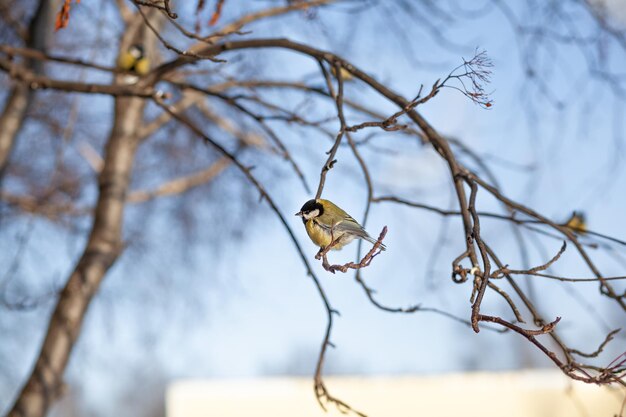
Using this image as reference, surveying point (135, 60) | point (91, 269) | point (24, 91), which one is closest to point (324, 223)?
point (91, 269)

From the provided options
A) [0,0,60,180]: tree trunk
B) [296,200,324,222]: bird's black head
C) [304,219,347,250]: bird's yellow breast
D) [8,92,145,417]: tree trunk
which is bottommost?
[304,219,347,250]: bird's yellow breast

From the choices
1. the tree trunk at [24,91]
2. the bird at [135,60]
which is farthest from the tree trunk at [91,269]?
the tree trunk at [24,91]

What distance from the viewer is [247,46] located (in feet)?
6.82

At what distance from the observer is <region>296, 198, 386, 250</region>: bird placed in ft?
3.96

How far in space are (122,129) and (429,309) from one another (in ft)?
7.96

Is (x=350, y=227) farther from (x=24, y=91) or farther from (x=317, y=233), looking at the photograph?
(x=24, y=91)

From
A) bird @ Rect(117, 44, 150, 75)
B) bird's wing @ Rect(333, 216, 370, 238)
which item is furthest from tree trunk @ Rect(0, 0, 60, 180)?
bird's wing @ Rect(333, 216, 370, 238)

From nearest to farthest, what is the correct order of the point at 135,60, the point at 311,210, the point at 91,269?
the point at 311,210
the point at 91,269
the point at 135,60

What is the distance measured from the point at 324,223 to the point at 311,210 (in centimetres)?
3

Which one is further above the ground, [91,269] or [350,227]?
[91,269]

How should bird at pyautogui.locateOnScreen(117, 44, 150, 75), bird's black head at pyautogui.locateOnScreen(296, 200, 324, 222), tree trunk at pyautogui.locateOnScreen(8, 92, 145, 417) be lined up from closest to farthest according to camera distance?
1. bird's black head at pyautogui.locateOnScreen(296, 200, 324, 222)
2. tree trunk at pyautogui.locateOnScreen(8, 92, 145, 417)
3. bird at pyautogui.locateOnScreen(117, 44, 150, 75)

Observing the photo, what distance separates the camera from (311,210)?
1205 millimetres

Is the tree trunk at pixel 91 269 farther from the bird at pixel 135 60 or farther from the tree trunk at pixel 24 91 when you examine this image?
the tree trunk at pixel 24 91

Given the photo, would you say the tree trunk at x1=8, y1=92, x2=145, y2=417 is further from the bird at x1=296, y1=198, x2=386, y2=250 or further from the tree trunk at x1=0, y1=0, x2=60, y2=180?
the bird at x1=296, y1=198, x2=386, y2=250
